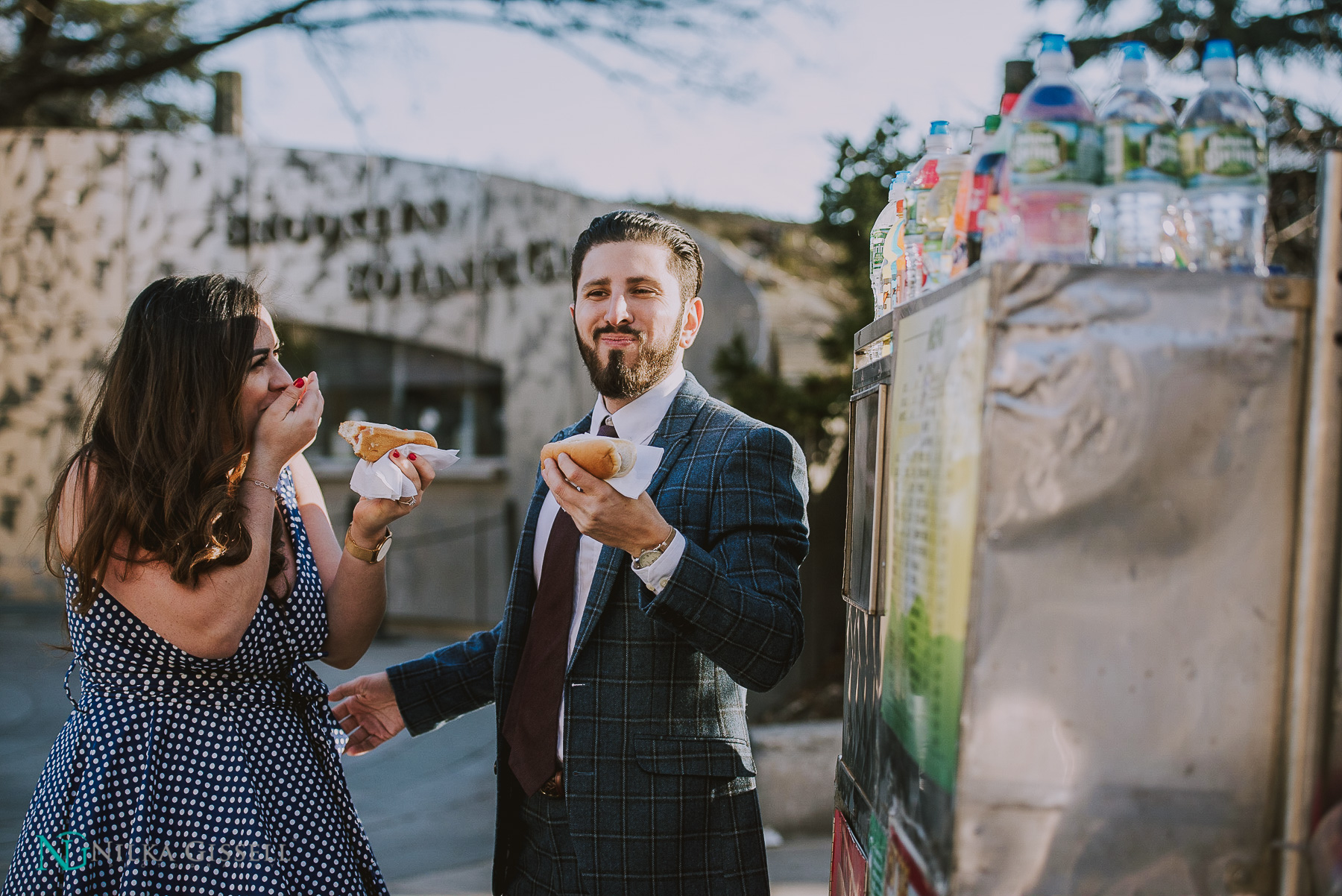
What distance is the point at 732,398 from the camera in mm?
5957

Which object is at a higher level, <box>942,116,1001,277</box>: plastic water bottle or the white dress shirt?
<box>942,116,1001,277</box>: plastic water bottle

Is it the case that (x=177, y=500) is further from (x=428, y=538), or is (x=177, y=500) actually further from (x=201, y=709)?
(x=428, y=538)

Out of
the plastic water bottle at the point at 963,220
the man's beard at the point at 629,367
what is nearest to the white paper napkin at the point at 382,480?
the man's beard at the point at 629,367

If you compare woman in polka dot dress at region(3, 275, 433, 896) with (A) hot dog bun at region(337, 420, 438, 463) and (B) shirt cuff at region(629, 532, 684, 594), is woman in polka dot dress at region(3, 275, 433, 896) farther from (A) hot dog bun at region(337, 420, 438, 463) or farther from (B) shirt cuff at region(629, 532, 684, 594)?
(B) shirt cuff at region(629, 532, 684, 594)

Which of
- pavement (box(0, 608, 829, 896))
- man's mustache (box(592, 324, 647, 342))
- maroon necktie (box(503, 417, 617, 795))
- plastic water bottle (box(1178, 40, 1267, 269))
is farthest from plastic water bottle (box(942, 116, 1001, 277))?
pavement (box(0, 608, 829, 896))

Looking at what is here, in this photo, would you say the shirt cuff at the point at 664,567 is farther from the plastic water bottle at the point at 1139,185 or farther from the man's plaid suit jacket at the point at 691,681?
the plastic water bottle at the point at 1139,185

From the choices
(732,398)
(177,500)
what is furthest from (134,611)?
(732,398)

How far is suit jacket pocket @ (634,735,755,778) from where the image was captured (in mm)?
2131

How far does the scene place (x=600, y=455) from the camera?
2.01 m

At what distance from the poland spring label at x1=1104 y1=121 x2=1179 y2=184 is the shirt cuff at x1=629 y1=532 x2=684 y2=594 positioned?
973mm

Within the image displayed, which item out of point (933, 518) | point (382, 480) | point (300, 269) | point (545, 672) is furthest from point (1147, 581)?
point (300, 269)

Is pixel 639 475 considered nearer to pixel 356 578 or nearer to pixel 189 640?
pixel 356 578

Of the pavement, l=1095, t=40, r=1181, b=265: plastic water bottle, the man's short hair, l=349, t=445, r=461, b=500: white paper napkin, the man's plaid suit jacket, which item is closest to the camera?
l=1095, t=40, r=1181, b=265: plastic water bottle

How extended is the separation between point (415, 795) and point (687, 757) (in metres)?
4.04
